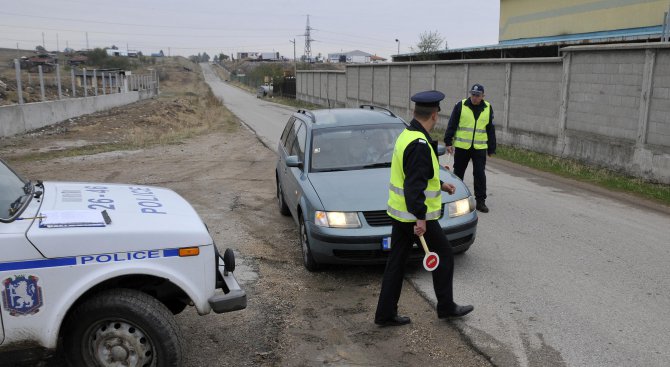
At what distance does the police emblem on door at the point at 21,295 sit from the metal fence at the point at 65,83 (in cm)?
1821

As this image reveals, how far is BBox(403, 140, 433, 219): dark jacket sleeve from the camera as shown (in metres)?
4.12

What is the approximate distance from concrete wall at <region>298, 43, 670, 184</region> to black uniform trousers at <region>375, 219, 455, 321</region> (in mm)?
7737

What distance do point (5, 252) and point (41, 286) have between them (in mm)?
267

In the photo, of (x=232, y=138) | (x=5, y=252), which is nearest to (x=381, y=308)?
(x=5, y=252)

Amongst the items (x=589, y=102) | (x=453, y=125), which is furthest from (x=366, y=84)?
(x=453, y=125)

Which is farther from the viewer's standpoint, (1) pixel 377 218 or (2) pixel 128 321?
(1) pixel 377 218

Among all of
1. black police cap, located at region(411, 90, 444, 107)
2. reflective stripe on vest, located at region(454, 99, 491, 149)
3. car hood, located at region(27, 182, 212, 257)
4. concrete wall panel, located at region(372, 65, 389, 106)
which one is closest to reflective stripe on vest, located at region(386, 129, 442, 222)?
black police cap, located at region(411, 90, 444, 107)

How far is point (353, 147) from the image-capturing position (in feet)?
22.3

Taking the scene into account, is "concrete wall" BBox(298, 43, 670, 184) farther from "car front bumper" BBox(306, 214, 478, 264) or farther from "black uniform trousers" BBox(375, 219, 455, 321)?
"black uniform trousers" BBox(375, 219, 455, 321)

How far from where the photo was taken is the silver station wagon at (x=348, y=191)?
536 centimetres

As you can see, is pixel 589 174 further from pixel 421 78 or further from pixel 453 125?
pixel 421 78

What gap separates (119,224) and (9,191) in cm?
90

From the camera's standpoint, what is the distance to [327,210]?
5.48 meters

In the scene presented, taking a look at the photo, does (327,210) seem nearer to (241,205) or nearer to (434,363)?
(434,363)
